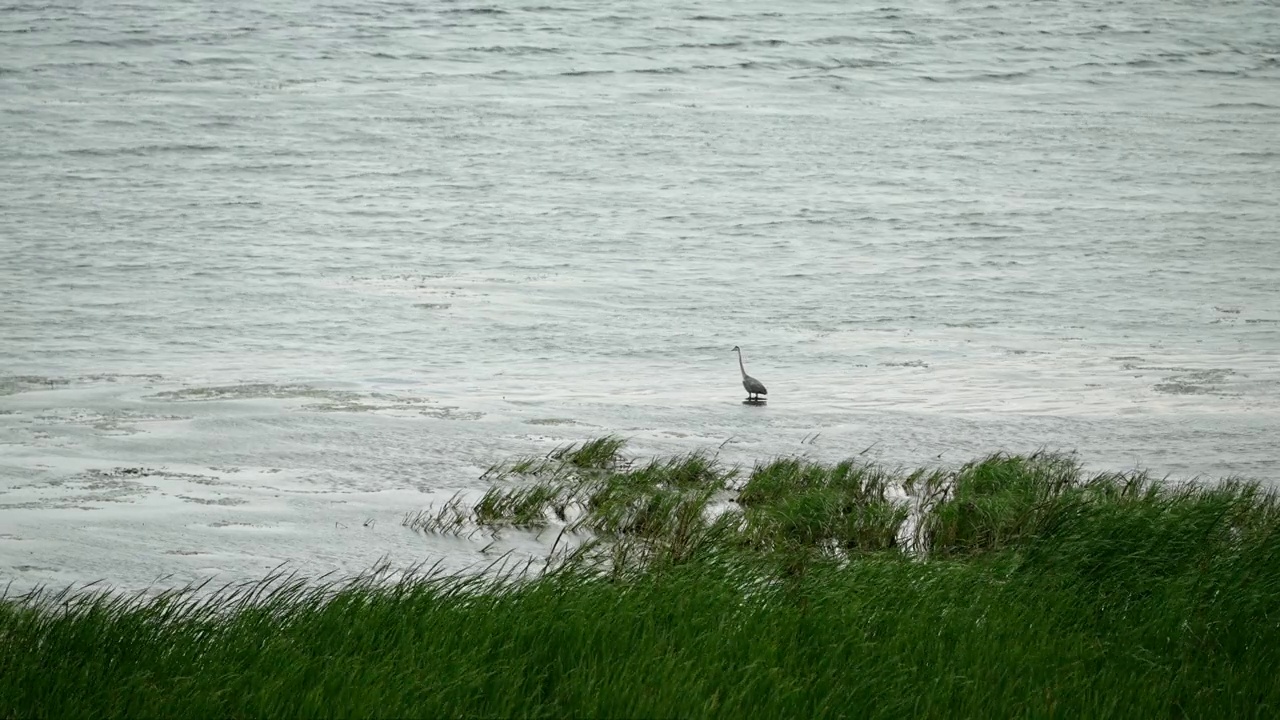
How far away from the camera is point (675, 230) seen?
117ft

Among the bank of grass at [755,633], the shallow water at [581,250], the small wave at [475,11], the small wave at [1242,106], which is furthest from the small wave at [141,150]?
the small wave at [1242,106]

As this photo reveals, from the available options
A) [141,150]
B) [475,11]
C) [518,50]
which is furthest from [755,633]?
[475,11]

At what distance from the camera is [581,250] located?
107 ft

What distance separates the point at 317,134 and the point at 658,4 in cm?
2264

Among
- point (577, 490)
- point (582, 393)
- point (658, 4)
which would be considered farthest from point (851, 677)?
point (658, 4)

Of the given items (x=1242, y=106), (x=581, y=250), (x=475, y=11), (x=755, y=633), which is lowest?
(x=1242, y=106)

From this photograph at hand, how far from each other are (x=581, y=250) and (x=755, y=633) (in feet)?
83.4

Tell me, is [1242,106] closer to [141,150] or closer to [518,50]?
[518,50]

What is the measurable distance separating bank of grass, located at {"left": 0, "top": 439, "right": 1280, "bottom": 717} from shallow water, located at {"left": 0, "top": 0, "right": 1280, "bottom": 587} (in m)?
2.26

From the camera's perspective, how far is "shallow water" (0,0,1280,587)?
1510 cm

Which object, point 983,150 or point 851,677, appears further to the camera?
point 983,150

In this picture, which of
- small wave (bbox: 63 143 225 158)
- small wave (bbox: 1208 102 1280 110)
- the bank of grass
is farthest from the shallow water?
the bank of grass

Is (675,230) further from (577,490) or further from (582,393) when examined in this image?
(577,490)

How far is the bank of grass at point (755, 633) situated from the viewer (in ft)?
22.1
